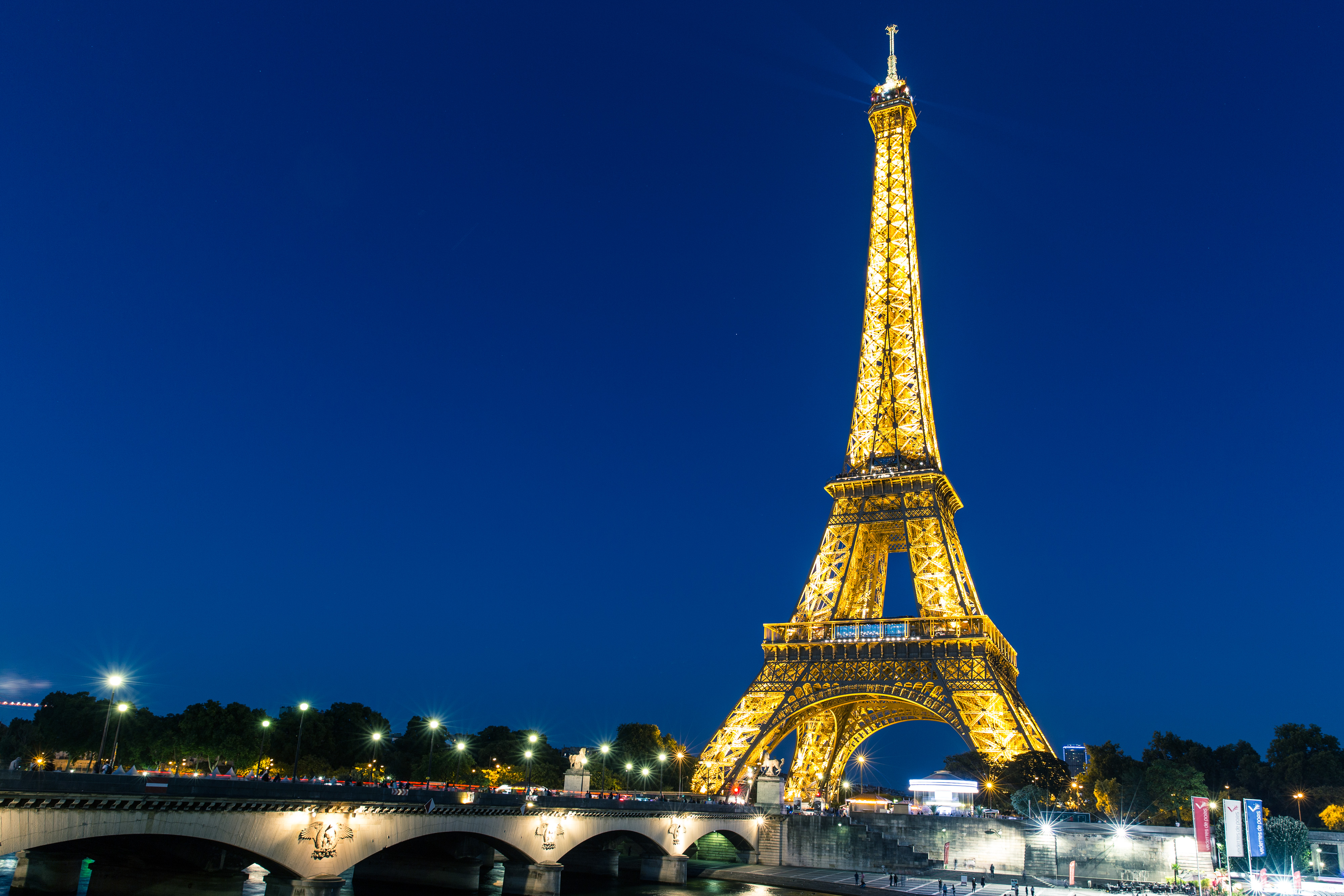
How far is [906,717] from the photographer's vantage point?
7619 cm

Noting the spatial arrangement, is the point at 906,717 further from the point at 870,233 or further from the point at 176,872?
the point at 176,872

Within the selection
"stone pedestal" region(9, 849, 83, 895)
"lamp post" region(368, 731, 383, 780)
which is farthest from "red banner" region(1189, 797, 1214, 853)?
"lamp post" region(368, 731, 383, 780)

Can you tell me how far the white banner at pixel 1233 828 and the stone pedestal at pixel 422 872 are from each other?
33.6m

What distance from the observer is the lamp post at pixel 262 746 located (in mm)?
80062

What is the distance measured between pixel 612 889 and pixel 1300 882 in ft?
112

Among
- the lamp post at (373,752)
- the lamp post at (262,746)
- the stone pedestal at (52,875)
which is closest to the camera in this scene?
the stone pedestal at (52,875)

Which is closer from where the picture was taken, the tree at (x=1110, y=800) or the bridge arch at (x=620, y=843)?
the bridge arch at (x=620, y=843)

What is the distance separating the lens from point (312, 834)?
104ft

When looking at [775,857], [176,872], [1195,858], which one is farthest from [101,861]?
[1195,858]

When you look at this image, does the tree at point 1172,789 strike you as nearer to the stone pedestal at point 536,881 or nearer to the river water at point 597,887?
the river water at point 597,887

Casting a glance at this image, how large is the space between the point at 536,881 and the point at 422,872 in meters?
9.48

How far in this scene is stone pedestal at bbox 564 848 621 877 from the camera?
188 ft

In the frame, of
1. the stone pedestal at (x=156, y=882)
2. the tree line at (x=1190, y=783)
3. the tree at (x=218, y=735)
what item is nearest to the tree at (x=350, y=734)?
the tree at (x=218, y=735)

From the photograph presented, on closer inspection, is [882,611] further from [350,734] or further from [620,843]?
[350,734]
